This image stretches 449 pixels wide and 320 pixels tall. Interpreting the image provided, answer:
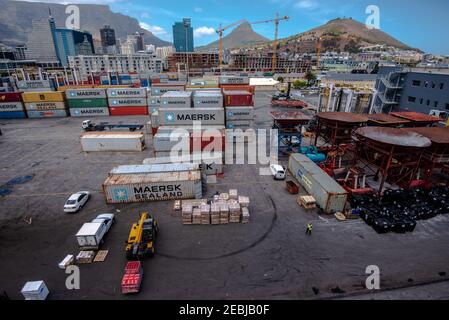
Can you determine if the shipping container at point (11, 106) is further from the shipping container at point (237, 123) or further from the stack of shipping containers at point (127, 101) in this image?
the shipping container at point (237, 123)

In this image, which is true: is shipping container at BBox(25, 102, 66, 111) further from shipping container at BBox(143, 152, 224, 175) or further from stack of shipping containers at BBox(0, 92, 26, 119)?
shipping container at BBox(143, 152, 224, 175)

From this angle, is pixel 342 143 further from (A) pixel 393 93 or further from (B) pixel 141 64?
(B) pixel 141 64

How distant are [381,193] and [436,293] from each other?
40.7 ft

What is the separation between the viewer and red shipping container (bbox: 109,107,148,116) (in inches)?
2382

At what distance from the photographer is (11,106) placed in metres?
56.6

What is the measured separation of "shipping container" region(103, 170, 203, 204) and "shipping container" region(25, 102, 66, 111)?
160 ft

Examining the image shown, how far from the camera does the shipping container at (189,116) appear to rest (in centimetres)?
3494

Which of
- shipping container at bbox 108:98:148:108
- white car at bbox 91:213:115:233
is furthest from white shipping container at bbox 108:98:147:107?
white car at bbox 91:213:115:233

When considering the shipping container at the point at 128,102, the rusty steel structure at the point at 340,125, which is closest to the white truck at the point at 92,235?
the rusty steel structure at the point at 340,125

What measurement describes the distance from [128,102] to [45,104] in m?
20.5

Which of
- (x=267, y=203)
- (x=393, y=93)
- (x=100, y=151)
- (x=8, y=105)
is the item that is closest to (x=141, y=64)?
(x=8, y=105)

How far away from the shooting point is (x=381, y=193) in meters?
25.1

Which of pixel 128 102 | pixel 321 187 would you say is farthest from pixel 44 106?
pixel 321 187

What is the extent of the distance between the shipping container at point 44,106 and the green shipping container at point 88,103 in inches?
89.6
